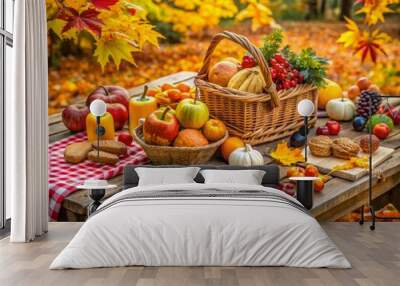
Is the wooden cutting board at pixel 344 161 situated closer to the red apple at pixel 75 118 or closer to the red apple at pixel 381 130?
the red apple at pixel 381 130

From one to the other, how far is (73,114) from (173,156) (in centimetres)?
98

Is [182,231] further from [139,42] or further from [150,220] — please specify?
[139,42]

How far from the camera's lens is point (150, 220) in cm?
354

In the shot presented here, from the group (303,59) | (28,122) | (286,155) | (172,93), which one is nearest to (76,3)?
(172,93)

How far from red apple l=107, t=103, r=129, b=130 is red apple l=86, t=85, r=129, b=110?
5cm

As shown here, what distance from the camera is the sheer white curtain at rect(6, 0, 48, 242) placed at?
13.9 feet

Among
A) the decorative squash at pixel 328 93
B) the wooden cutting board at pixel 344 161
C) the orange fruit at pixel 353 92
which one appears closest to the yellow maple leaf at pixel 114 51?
the decorative squash at pixel 328 93

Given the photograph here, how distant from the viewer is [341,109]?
212 inches

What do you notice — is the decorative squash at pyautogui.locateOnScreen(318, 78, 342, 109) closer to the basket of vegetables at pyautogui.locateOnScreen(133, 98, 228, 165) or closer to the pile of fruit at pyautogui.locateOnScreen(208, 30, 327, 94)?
the pile of fruit at pyautogui.locateOnScreen(208, 30, 327, 94)

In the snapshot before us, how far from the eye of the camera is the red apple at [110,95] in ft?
17.6

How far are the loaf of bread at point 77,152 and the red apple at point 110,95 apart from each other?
412mm

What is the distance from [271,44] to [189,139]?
1093 mm

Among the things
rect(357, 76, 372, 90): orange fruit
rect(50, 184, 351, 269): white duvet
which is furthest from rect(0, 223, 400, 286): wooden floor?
rect(357, 76, 372, 90): orange fruit

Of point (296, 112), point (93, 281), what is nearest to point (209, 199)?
point (93, 281)
